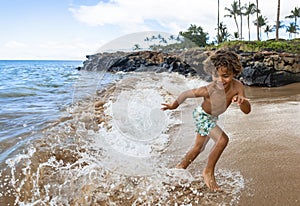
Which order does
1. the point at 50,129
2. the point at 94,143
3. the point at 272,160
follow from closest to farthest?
the point at 272,160 < the point at 94,143 < the point at 50,129

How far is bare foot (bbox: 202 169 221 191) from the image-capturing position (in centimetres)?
246

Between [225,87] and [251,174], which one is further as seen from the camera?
[251,174]

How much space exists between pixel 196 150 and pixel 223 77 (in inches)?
31.5

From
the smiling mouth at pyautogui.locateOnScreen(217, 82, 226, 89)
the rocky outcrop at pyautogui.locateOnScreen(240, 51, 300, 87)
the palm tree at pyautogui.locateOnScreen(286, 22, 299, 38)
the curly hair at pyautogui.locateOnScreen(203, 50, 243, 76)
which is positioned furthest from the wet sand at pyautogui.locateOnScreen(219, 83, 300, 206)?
the palm tree at pyautogui.locateOnScreen(286, 22, 299, 38)

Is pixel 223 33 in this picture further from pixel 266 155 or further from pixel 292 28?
pixel 266 155

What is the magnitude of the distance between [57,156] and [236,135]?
2492mm

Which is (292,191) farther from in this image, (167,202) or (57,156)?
(57,156)

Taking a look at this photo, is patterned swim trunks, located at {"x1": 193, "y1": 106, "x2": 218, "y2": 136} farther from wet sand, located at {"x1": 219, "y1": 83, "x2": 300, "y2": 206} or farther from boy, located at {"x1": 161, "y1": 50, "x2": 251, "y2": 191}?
wet sand, located at {"x1": 219, "y1": 83, "x2": 300, "y2": 206}

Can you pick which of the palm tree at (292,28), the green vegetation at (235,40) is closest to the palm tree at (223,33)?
the green vegetation at (235,40)

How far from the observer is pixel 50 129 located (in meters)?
4.78

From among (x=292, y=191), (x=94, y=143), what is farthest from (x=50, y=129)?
(x=292, y=191)

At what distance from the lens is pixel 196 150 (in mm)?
2689

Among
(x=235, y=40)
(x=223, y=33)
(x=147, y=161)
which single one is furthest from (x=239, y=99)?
(x=223, y=33)

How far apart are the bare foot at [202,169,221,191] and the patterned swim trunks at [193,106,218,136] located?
1.27ft
